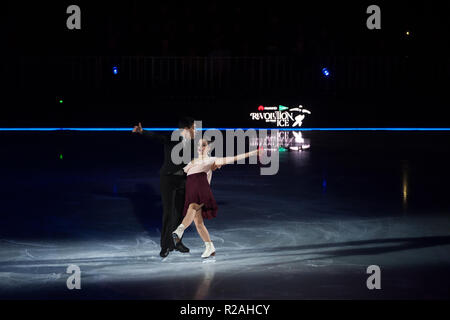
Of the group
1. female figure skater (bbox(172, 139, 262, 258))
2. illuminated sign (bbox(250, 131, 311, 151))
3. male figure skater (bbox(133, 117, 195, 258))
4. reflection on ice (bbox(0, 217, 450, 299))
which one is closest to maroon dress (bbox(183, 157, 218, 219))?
female figure skater (bbox(172, 139, 262, 258))

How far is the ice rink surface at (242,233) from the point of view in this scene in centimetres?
709

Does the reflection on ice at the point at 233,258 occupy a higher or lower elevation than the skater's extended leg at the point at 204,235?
lower

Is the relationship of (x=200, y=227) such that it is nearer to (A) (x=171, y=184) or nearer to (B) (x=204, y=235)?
(B) (x=204, y=235)

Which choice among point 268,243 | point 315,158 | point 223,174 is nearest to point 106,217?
point 268,243

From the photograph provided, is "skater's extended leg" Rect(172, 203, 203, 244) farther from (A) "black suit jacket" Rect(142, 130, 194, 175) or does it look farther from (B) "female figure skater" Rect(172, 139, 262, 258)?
(A) "black suit jacket" Rect(142, 130, 194, 175)

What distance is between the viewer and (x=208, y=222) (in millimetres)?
10531

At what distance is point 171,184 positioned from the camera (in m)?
8.22

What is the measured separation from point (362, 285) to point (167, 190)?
2.40 meters
